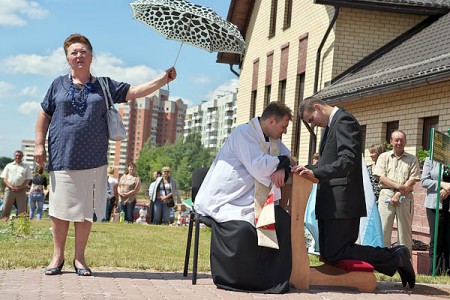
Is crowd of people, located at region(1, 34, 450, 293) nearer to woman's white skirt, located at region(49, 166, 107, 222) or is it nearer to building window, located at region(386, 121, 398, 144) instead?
woman's white skirt, located at region(49, 166, 107, 222)

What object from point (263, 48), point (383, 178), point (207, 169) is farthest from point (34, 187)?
point (207, 169)

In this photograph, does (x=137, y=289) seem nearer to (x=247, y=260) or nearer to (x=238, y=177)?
(x=247, y=260)

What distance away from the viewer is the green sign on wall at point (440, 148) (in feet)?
34.5

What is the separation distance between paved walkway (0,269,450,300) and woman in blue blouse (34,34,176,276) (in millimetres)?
376

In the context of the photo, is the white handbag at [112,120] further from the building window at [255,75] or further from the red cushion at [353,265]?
the building window at [255,75]

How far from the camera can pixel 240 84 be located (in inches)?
1270

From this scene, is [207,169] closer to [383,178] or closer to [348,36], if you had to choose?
Answer: [383,178]

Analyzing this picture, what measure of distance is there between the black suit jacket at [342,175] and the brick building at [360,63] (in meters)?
5.77

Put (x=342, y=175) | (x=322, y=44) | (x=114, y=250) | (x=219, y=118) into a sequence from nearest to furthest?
(x=342, y=175), (x=114, y=250), (x=322, y=44), (x=219, y=118)

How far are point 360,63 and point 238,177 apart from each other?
48.5ft

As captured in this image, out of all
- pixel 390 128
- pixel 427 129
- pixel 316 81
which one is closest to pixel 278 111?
pixel 427 129

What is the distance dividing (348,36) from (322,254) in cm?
1488

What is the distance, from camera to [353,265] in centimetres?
795

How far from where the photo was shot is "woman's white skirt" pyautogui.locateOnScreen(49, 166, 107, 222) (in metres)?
7.93
